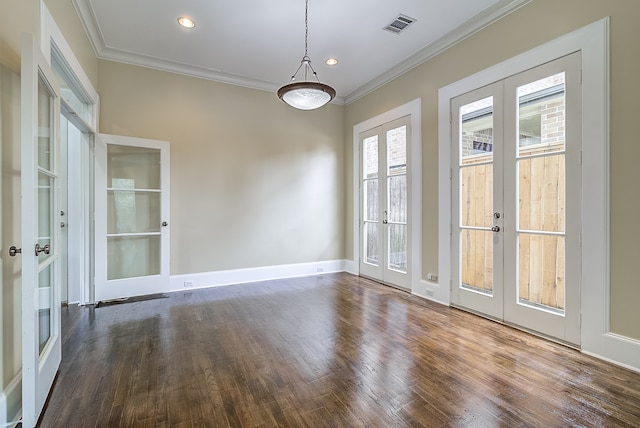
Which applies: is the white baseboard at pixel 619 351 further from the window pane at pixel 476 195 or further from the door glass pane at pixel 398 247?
the door glass pane at pixel 398 247

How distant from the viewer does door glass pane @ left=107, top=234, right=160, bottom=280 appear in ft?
13.4

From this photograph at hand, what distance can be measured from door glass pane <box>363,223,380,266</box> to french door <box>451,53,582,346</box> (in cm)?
159

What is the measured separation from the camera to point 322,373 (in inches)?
88.6

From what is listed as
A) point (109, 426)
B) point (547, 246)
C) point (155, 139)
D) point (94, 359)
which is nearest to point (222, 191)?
point (155, 139)

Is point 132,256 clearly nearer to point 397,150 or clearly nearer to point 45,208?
point 45,208

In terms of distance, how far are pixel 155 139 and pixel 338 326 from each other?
3.55 m

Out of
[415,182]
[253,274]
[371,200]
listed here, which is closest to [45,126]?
[253,274]

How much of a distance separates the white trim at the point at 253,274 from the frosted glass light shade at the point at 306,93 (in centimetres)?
291

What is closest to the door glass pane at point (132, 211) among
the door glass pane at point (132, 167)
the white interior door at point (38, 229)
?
the door glass pane at point (132, 167)

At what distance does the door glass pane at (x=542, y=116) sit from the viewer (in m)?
2.73

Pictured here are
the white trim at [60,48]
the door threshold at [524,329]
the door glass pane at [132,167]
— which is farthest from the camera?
the door glass pane at [132,167]

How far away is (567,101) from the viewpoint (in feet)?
8.71

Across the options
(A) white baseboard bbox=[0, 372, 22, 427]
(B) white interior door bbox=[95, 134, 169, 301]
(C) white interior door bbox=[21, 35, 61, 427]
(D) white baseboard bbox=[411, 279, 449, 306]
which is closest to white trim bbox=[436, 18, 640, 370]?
(D) white baseboard bbox=[411, 279, 449, 306]

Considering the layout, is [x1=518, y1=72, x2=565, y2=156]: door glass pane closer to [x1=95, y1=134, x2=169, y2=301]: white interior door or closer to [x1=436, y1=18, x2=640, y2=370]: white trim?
[x1=436, y1=18, x2=640, y2=370]: white trim
